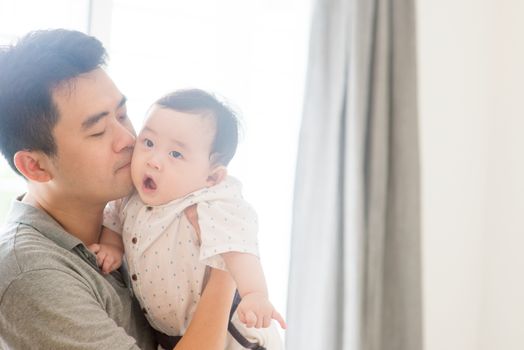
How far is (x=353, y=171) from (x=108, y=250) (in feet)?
2.29

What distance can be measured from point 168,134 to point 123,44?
73 centimetres

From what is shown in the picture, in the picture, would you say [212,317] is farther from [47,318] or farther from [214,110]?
[214,110]

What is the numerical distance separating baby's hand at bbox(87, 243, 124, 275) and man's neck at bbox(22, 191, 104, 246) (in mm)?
39

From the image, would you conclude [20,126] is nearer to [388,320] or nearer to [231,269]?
[231,269]

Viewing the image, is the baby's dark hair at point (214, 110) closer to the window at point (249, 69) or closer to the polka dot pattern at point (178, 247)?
the polka dot pattern at point (178, 247)

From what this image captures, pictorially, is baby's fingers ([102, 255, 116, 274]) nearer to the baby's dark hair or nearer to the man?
the man

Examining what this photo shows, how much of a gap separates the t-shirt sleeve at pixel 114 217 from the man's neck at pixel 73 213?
0.15ft

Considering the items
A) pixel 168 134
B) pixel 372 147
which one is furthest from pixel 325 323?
pixel 168 134

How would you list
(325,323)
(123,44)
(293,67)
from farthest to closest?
(293,67), (123,44), (325,323)

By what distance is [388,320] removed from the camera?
5.51ft

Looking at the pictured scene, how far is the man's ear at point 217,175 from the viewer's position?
4.15 feet

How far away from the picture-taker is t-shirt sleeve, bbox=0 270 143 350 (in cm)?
99

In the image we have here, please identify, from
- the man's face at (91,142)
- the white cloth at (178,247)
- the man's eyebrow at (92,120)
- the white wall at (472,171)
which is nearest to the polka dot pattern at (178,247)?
the white cloth at (178,247)

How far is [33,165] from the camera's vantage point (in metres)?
1.19
